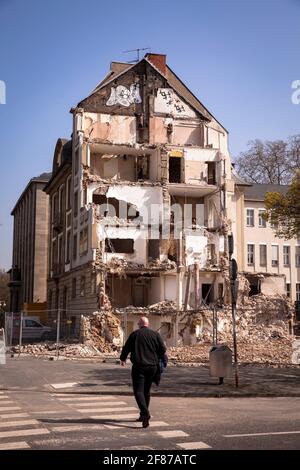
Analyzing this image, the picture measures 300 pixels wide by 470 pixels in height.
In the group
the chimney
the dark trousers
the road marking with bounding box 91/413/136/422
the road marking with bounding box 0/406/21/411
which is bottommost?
the road marking with bounding box 0/406/21/411

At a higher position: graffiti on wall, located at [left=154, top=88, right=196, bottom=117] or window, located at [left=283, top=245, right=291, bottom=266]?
graffiti on wall, located at [left=154, top=88, right=196, bottom=117]

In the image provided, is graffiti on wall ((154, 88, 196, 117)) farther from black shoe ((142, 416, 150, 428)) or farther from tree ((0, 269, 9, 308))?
tree ((0, 269, 9, 308))

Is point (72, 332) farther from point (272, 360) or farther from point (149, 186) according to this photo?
point (272, 360)

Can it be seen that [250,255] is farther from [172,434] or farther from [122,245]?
[172,434]

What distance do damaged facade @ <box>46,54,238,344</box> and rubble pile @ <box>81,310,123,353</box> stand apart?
220cm

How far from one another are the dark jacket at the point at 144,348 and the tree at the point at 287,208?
1303 centimetres

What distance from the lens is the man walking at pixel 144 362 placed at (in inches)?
387

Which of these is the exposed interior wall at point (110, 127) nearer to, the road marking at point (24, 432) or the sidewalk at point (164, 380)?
the sidewalk at point (164, 380)

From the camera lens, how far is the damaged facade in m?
40.9

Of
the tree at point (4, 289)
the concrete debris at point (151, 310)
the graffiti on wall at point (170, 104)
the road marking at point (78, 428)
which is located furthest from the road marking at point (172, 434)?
the tree at point (4, 289)

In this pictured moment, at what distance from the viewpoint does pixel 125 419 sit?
34.9 feet

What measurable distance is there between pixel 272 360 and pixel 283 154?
34808mm

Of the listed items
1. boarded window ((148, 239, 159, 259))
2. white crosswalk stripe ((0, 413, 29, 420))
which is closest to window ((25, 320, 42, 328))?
boarded window ((148, 239, 159, 259))
